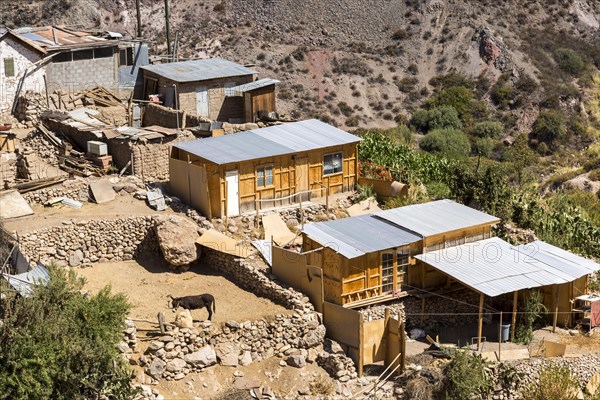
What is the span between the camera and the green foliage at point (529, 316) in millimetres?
28719

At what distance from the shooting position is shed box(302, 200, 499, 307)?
93.8 feet

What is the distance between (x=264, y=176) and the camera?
1292 inches

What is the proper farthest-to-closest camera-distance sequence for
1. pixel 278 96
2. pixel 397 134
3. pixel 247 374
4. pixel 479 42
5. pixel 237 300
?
pixel 479 42 < pixel 278 96 < pixel 397 134 < pixel 237 300 < pixel 247 374

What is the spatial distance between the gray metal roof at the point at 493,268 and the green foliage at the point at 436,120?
120 ft

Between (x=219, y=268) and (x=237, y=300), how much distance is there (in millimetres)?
1768

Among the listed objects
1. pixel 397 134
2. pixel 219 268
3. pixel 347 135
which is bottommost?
pixel 397 134

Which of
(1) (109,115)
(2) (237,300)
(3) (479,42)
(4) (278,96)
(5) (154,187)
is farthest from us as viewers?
(3) (479,42)

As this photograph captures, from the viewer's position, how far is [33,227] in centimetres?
2975

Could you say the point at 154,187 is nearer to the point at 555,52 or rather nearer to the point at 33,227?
the point at 33,227

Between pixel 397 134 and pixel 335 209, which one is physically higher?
pixel 335 209

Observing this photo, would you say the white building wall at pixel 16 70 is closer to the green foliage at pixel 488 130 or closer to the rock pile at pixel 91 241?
the rock pile at pixel 91 241

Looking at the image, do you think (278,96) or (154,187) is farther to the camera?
(278,96)

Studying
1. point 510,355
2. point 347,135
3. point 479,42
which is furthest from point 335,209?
point 479,42

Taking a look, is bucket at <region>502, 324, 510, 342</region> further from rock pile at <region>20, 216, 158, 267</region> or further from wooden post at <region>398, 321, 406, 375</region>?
rock pile at <region>20, 216, 158, 267</region>
